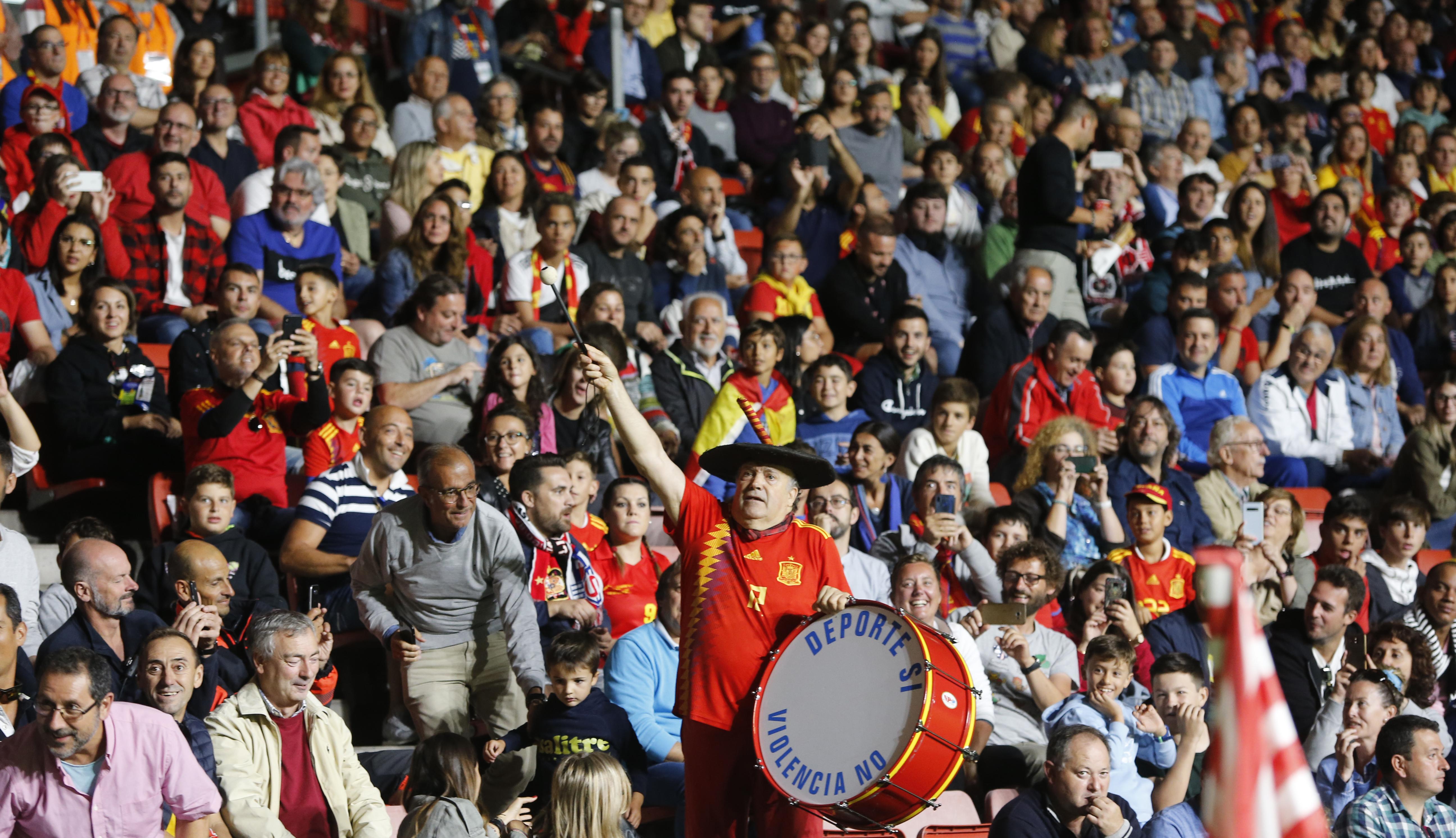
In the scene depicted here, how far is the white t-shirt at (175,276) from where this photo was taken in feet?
28.5

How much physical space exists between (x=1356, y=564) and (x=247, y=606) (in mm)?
5163

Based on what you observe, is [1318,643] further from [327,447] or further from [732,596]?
[327,447]

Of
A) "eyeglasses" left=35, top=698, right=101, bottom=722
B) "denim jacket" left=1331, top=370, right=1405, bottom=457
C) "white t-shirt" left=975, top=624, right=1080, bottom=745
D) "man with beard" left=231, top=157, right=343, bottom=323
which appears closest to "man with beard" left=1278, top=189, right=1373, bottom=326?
"denim jacket" left=1331, top=370, right=1405, bottom=457

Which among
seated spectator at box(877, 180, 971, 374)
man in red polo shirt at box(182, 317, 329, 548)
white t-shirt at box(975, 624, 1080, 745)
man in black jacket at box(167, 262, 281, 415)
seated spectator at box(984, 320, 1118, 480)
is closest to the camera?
white t-shirt at box(975, 624, 1080, 745)

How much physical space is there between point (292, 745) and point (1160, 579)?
4.04 metres

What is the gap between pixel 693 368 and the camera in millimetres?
8812

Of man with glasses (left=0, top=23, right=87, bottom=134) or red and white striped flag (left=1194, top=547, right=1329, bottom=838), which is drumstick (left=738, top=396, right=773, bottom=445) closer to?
red and white striped flag (left=1194, top=547, right=1329, bottom=838)

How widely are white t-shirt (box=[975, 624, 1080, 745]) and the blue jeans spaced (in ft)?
13.6

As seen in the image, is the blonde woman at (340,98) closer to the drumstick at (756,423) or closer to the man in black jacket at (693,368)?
the man in black jacket at (693,368)

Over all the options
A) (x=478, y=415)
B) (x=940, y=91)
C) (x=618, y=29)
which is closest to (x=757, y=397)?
(x=478, y=415)

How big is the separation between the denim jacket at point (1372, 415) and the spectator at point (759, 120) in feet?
13.7

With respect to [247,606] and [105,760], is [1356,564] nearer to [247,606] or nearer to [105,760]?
[247,606]

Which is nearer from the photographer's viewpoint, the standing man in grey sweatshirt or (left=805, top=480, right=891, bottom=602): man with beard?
the standing man in grey sweatshirt

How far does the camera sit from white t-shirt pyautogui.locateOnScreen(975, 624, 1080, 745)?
6.73m
